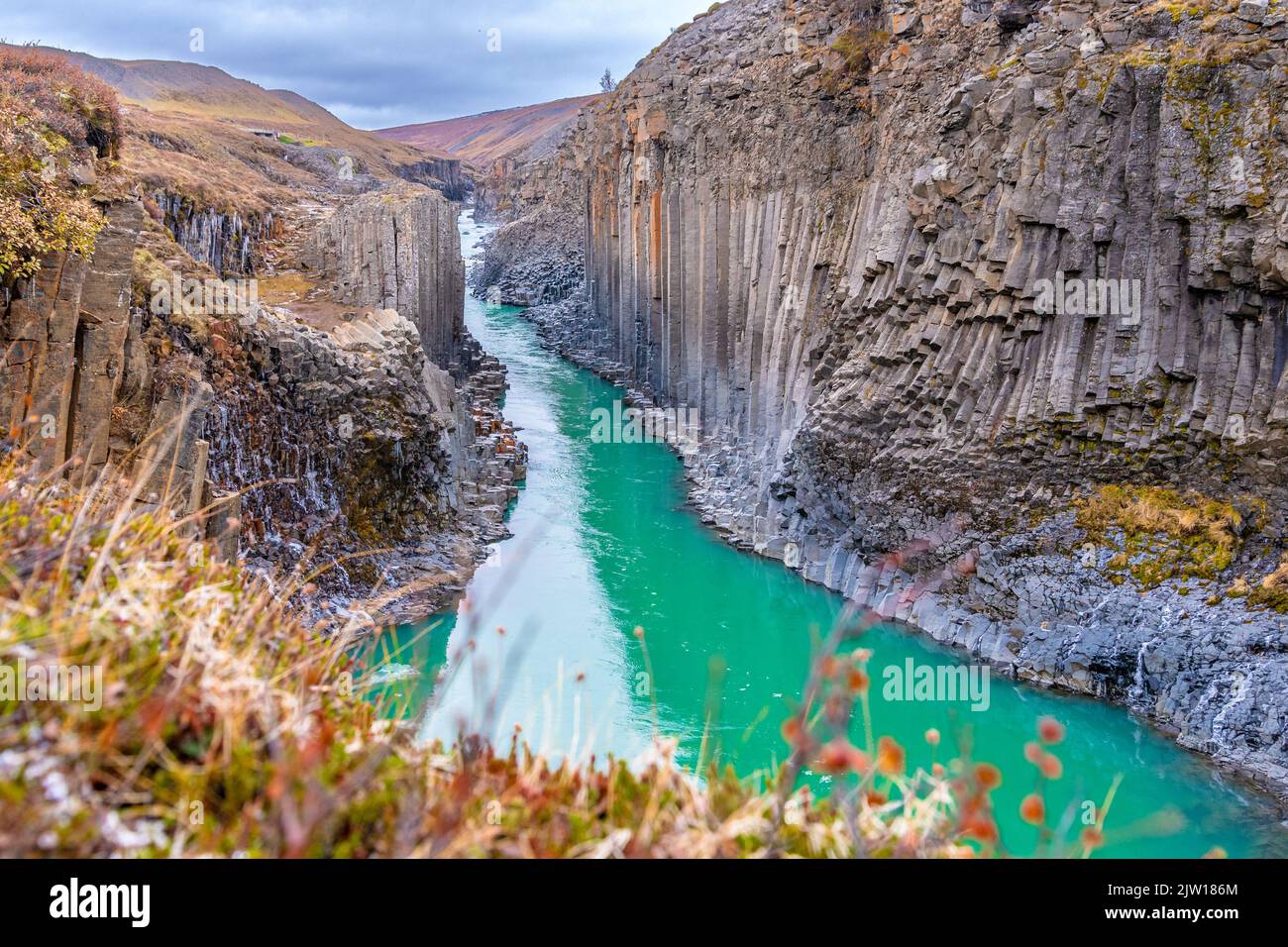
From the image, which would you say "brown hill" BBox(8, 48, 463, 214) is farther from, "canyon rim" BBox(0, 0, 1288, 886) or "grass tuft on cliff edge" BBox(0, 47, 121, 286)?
"grass tuft on cliff edge" BBox(0, 47, 121, 286)

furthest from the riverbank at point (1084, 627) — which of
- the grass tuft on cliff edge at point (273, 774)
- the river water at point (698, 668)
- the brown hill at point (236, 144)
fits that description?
the brown hill at point (236, 144)

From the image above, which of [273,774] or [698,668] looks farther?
[698,668]

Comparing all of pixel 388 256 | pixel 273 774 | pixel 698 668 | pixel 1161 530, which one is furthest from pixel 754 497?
pixel 273 774

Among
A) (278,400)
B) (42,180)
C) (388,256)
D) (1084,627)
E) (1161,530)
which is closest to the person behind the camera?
(42,180)

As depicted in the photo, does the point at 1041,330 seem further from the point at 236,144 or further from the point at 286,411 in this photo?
the point at 236,144

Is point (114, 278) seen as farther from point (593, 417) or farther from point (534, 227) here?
point (534, 227)

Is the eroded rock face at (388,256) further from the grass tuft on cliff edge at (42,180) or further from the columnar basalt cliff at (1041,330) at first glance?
the columnar basalt cliff at (1041,330)
